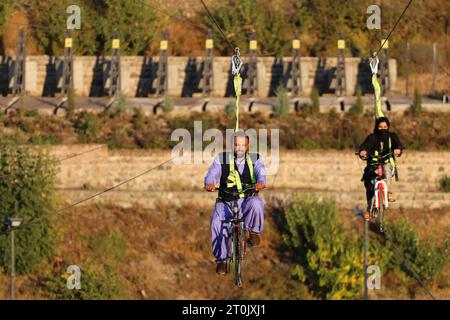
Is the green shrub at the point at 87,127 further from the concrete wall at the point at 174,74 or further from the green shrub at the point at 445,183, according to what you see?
the green shrub at the point at 445,183

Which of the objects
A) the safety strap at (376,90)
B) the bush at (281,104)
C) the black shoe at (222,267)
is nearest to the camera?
the black shoe at (222,267)

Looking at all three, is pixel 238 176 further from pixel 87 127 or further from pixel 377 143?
pixel 87 127

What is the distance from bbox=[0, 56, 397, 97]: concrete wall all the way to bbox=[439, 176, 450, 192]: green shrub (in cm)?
1139

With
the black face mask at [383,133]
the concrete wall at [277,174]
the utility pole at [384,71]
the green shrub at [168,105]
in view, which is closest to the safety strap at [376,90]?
the black face mask at [383,133]

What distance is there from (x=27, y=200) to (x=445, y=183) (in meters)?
18.7

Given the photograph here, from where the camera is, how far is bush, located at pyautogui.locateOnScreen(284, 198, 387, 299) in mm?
69188

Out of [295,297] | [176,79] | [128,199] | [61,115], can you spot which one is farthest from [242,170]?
[176,79]

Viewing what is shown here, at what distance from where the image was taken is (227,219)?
36469mm

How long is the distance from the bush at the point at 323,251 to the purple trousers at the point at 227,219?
32.4 meters

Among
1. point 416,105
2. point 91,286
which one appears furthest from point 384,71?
point 91,286

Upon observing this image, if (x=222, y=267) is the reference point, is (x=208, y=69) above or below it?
above

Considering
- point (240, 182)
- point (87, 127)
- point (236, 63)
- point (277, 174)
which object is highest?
point (236, 63)

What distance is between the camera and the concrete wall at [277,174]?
74.8 meters

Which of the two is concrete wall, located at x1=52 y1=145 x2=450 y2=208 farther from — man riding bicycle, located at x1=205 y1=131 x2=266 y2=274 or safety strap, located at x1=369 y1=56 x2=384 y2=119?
man riding bicycle, located at x1=205 y1=131 x2=266 y2=274
